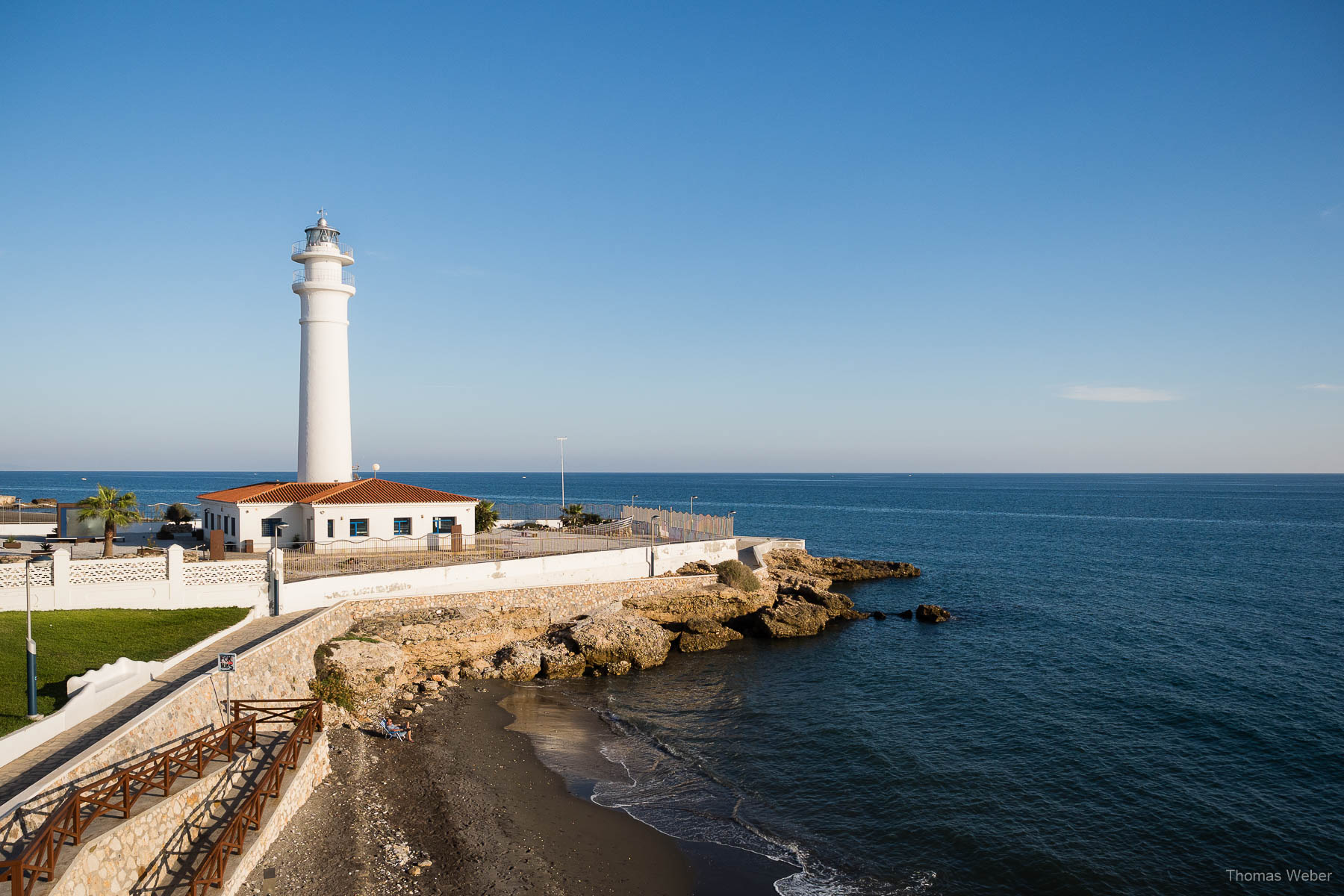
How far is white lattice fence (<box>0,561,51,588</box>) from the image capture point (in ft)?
70.2

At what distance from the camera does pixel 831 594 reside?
42250mm

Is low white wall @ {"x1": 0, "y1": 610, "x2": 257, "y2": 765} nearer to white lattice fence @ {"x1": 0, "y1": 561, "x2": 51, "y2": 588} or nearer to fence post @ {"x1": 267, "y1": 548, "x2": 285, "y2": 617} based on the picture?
fence post @ {"x1": 267, "y1": 548, "x2": 285, "y2": 617}

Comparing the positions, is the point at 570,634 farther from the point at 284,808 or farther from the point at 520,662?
the point at 284,808

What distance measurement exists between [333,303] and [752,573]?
85.1 ft

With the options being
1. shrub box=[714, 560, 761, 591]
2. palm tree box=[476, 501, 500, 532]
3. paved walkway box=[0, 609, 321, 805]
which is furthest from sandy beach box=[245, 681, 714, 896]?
palm tree box=[476, 501, 500, 532]

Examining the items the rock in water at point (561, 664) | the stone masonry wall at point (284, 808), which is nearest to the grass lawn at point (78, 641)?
the stone masonry wall at point (284, 808)

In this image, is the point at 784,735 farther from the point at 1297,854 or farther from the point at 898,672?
the point at 1297,854

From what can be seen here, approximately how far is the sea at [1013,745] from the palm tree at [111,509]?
63.2 ft

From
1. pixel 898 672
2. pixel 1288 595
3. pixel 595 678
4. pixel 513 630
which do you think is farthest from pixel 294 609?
pixel 1288 595

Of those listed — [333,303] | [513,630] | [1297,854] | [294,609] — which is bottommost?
[1297,854]

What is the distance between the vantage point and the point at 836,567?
5553 centimetres

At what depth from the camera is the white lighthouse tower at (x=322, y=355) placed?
37406mm

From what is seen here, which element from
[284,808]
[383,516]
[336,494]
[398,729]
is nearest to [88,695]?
[284,808]

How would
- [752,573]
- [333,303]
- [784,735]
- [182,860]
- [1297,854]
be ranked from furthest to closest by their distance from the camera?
[752,573] → [333,303] → [784,735] → [1297,854] → [182,860]
